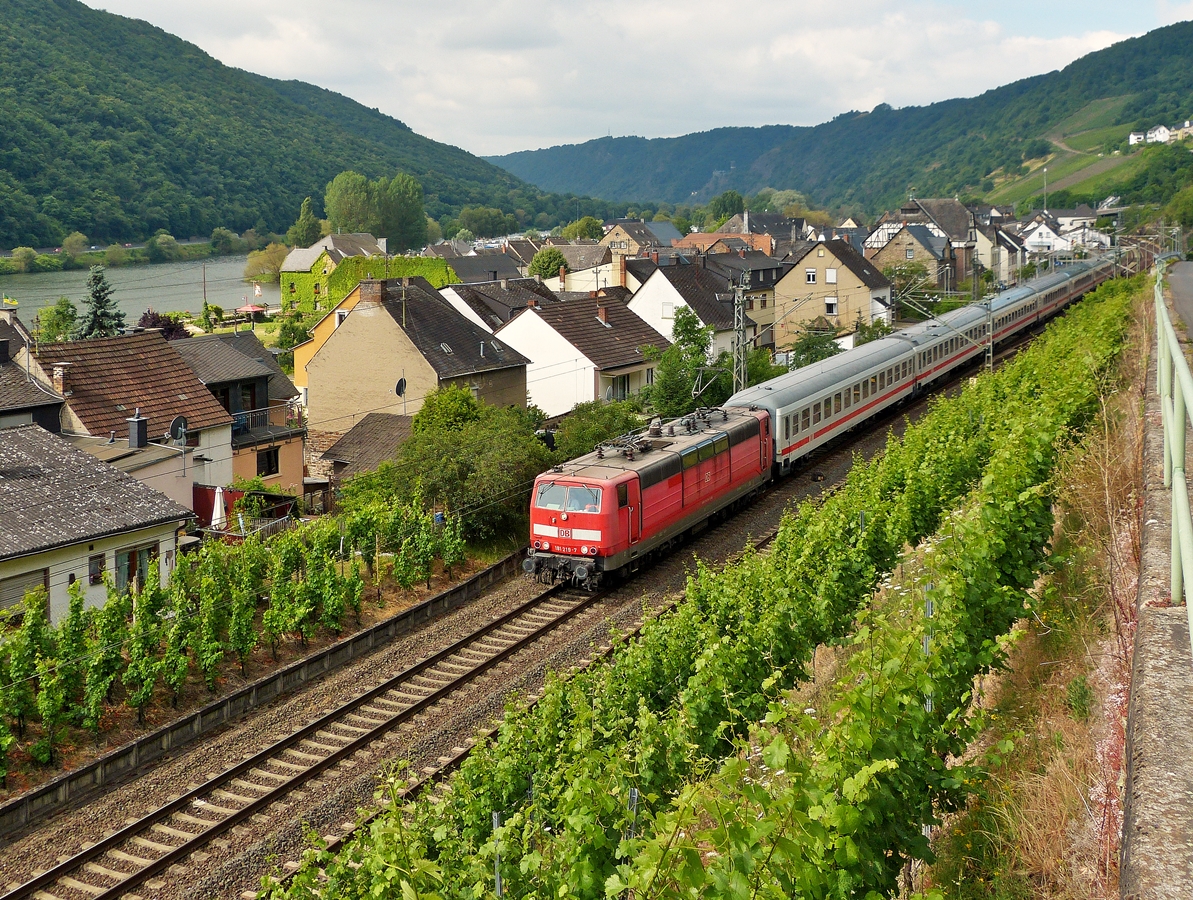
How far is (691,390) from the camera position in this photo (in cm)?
3947

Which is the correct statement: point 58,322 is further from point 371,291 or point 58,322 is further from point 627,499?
Answer: point 627,499

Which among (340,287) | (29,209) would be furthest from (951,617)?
(29,209)

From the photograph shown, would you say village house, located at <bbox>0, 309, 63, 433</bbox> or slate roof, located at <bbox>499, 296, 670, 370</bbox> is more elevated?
slate roof, located at <bbox>499, 296, 670, 370</bbox>

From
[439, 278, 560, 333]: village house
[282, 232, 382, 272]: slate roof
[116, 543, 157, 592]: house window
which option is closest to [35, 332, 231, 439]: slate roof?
[116, 543, 157, 592]: house window

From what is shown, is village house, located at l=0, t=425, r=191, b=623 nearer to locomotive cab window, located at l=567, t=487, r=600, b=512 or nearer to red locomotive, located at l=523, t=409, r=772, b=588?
red locomotive, located at l=523, t=409, r=772, b=588

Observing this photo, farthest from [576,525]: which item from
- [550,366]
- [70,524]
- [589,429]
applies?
[550,366]

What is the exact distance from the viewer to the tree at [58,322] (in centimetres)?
7231

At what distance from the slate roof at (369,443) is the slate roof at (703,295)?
23.5 m

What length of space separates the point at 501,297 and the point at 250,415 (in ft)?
84.1

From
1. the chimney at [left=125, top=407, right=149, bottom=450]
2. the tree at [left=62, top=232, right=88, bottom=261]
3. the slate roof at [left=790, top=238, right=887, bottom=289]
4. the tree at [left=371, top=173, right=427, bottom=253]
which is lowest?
the chimney at [left=125, top=407, right=149, bottom=450]

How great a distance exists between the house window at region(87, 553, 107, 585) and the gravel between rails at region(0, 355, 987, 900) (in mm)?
7544

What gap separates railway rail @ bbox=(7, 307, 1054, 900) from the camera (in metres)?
14.4

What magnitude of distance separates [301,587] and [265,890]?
1228cm

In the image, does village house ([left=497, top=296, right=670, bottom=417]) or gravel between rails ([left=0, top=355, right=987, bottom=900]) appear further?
village house ([left=497, top=296, right=670, bottom=417])
